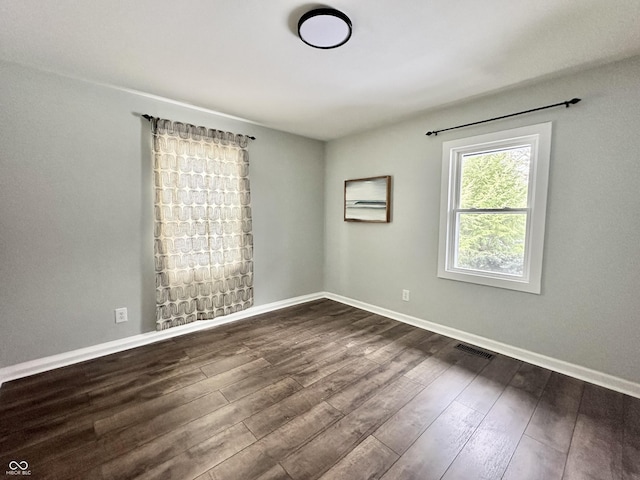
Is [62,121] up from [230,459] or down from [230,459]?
up

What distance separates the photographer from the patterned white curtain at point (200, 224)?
2.73 meters

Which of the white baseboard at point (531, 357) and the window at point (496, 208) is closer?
the white baseboard at point (531, 357)

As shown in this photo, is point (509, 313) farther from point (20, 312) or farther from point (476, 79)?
point (20, 312)

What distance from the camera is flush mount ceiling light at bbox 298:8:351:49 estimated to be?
5.05 ft

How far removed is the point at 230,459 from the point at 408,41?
273 cm

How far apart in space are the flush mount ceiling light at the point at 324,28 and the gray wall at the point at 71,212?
1778 mm

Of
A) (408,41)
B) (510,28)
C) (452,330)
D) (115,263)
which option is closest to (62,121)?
(115,263)

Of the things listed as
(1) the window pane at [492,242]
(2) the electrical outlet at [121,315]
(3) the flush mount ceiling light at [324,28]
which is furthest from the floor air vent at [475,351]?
(2) the electrical outlet at [121,315]

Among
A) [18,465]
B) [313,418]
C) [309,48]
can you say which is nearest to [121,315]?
[18,465]

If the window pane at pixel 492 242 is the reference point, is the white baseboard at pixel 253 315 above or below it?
below

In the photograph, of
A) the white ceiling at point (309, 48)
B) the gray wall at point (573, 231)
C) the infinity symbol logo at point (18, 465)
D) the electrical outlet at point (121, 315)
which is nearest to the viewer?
the infinity symbol logo at point (18, 465)

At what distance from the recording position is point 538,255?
2.34 meters

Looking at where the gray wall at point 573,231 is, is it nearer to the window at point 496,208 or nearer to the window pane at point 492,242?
the window at point 496,208

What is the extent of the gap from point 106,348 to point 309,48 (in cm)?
309
